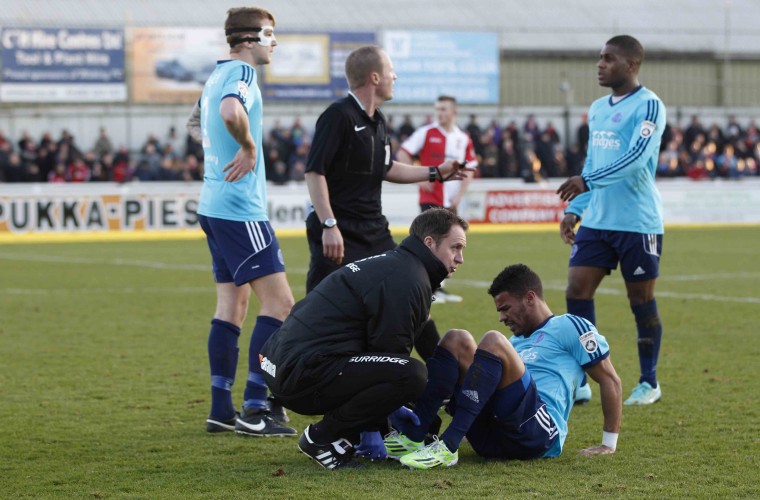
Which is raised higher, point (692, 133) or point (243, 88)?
point (692, 133)

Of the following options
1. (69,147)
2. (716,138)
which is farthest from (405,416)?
(716,138)

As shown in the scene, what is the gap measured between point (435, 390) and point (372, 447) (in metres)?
0.40

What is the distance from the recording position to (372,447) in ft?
18.5

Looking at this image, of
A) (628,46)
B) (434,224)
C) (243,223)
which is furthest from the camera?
(628,46)

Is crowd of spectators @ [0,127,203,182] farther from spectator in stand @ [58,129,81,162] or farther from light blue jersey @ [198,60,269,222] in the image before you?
light blue jersey @ [198,60,269,222]

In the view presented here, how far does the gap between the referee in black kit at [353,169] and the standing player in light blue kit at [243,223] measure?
1.09ft

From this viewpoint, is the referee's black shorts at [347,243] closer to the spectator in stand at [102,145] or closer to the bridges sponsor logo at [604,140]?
the bridges sponsor logo at [604,140]

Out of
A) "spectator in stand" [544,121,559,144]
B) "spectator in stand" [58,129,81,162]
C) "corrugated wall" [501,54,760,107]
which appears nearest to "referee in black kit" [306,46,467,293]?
"spectator in stand" [58,129,81,162]

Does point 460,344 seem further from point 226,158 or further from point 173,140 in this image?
point 173,140

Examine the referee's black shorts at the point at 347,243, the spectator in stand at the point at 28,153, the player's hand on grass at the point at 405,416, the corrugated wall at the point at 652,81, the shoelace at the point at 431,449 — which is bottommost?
the shoelace at the point at 431,449

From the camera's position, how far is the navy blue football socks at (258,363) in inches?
251

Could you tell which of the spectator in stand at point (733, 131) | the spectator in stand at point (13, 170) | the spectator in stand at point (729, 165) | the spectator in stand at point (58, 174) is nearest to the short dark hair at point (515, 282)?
the spectator in stand at point (13, 170)

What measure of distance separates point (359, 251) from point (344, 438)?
5.00ft

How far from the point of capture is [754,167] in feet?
108
